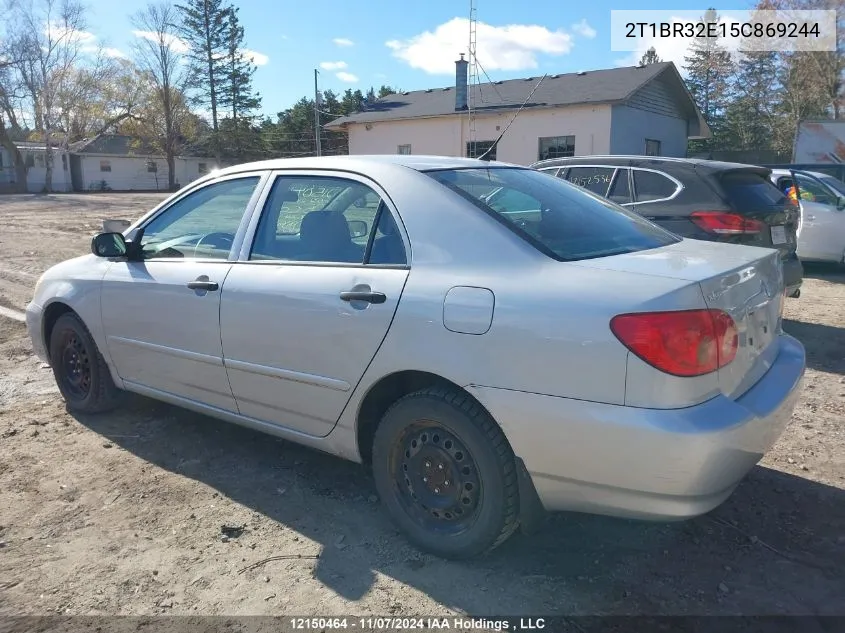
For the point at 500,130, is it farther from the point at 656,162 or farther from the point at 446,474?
the point at 446,474

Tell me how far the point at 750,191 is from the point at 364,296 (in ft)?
15.8

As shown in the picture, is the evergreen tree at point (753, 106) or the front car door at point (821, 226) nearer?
the front car door at point (821, 226)

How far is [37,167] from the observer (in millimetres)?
51344

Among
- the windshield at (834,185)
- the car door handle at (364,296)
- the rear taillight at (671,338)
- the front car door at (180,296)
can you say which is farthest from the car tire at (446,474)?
the windshield at (834,185)

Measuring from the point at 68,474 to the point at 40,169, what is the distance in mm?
56050

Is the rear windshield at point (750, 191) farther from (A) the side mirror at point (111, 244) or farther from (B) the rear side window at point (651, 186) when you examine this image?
(A) the side mirror at point (111, 244)

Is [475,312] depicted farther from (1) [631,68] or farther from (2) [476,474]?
(1) [631,68]

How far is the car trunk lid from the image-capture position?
2.45 metres

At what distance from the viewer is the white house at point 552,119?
19859 millimetres

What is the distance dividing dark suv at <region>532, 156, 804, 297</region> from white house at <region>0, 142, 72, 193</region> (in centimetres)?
5279

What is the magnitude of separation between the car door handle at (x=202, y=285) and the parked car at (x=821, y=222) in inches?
375

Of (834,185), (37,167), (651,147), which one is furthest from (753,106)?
(37,167)

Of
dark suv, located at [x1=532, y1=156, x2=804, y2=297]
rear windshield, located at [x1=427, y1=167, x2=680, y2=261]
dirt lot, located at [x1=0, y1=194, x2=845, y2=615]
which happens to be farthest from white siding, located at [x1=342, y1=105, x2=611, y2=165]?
rear windshield, located at [x1=427, y1=167, x2=680, y2=261]

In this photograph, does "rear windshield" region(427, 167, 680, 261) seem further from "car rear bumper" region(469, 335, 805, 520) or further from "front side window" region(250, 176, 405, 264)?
"car rear bumper" region(469, 335, 805, 520)
